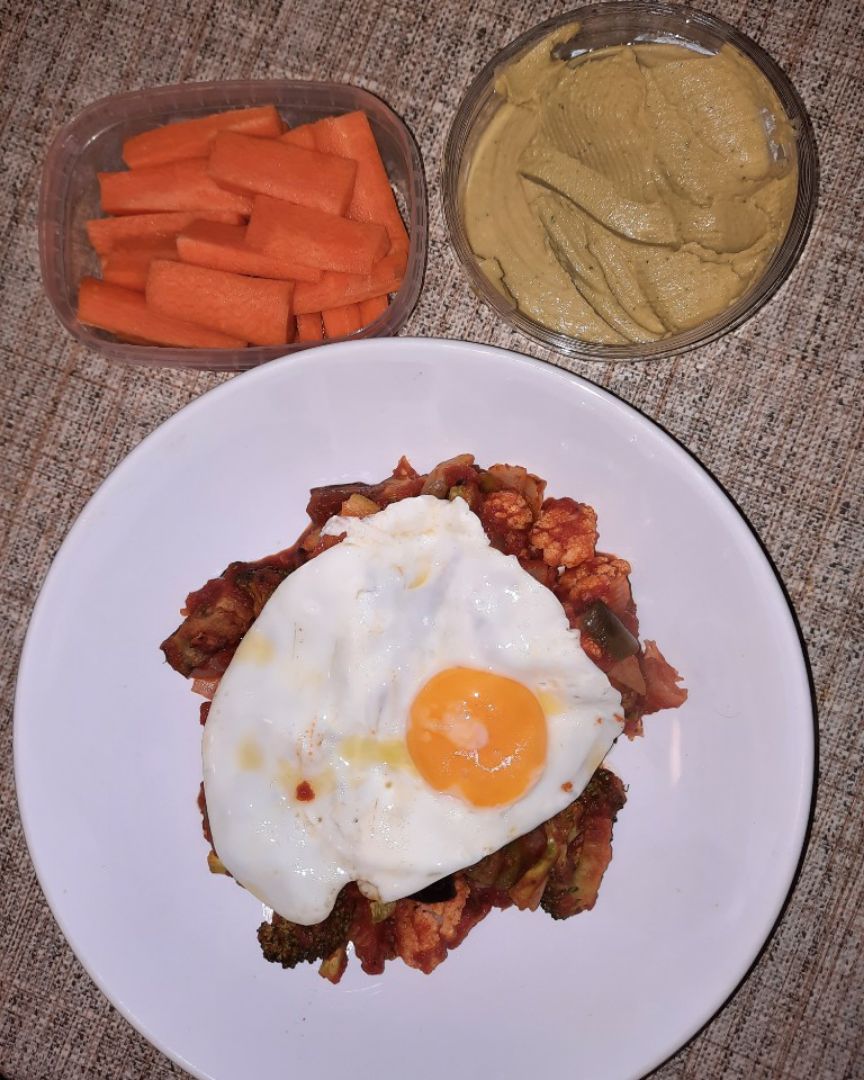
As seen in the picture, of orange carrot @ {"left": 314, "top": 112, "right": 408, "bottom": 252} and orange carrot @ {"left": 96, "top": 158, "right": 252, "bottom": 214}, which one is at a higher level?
orange carrot @ {"left": 314, "top": 112, "right": 408, "bottom": 252}

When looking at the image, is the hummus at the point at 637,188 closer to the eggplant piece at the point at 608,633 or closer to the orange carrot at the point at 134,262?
the eggplant piece at the point at 608,633

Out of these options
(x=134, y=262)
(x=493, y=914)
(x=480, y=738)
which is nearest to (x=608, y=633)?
(x=480, y=738)

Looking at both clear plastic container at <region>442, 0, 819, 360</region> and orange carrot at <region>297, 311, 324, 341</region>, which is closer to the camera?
clear plastic container at <region>442, 0, 819, 360</region>

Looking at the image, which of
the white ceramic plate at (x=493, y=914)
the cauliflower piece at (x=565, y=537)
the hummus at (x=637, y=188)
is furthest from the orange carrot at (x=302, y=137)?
the cauliflower piece at (x=565, y=537)

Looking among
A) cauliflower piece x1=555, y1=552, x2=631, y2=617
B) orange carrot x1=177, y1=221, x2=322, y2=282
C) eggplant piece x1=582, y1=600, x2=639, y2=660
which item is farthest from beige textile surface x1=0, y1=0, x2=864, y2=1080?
eggplant piece x1=582, y1=600, x2=639, y2=660

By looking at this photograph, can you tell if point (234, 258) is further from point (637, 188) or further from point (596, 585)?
point (596, 585)

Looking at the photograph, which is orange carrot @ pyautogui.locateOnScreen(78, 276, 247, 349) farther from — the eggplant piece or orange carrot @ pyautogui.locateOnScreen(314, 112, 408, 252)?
the eggplant piece

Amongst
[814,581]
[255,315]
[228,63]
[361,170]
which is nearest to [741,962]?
[814,581]
